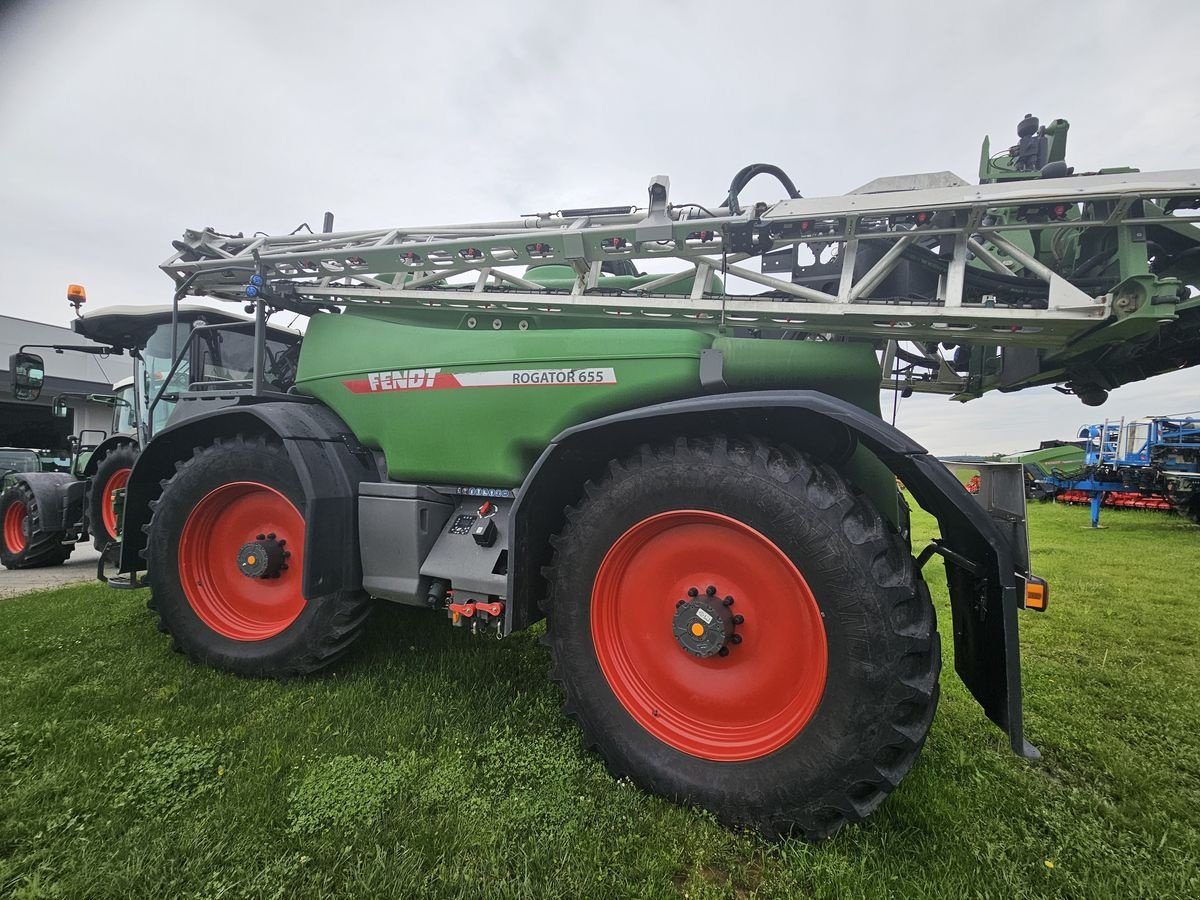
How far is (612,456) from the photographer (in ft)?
8.80

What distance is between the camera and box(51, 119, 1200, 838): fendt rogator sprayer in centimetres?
202

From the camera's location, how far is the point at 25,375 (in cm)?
650

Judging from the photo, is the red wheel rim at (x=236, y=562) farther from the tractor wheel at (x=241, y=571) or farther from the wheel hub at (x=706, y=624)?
the wheel hub at (x=706, y=624)

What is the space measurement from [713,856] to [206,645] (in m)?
3.06

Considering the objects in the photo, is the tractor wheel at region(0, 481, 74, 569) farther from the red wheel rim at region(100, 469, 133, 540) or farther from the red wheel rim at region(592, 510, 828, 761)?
the red wheel rim at region(592, 510, 828, 761)

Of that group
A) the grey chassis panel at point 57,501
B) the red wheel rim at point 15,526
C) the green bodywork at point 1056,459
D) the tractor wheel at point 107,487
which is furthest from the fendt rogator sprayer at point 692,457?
the green bodywork at point 1056,459

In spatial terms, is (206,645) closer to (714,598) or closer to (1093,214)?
(714,598)

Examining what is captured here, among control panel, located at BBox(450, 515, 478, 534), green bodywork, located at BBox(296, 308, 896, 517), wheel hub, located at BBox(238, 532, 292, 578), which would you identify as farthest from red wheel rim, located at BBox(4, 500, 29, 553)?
control panel, located at BBox(450, 515, 478, 534)

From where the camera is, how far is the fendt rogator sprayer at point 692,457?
202cm

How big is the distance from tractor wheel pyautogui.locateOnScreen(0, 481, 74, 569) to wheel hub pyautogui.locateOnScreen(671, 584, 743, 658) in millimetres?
8810

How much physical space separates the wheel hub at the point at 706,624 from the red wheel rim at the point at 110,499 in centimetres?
720

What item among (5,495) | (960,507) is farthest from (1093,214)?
(5,495)

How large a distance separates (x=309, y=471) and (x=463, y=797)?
1.82m

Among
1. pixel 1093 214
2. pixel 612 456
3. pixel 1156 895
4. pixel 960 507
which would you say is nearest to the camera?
pixel 1156 895
